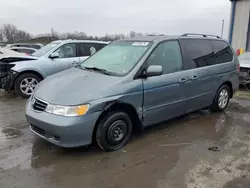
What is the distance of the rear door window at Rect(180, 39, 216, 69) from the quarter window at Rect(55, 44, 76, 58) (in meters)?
4.10

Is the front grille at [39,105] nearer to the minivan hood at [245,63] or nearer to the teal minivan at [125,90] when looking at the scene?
the teal minivan at [125,90]

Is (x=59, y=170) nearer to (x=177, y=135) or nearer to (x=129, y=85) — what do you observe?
(x=129, y=85)

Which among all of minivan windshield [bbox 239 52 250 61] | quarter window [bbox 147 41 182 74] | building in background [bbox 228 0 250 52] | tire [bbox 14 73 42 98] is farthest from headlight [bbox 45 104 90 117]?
building in background [bbox 228 0 250 52]

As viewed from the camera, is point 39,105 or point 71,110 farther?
point 39,105

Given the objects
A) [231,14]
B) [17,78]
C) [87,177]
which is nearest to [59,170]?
[87,177]

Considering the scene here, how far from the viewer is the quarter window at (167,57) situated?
4.25 meters

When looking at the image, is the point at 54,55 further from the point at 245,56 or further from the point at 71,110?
the point at 245,56

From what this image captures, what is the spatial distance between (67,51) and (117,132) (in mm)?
4656

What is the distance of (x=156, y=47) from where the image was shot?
4285mm

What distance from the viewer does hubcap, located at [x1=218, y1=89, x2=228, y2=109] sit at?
18.6ft

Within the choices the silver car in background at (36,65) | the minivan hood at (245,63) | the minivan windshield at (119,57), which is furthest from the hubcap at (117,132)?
the minivan hood at (245,63)

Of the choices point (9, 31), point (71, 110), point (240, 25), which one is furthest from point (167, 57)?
point (9, 31)

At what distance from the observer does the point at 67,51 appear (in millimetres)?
7730

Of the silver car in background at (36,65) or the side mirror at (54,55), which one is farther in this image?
the side mirror at (54,55)
